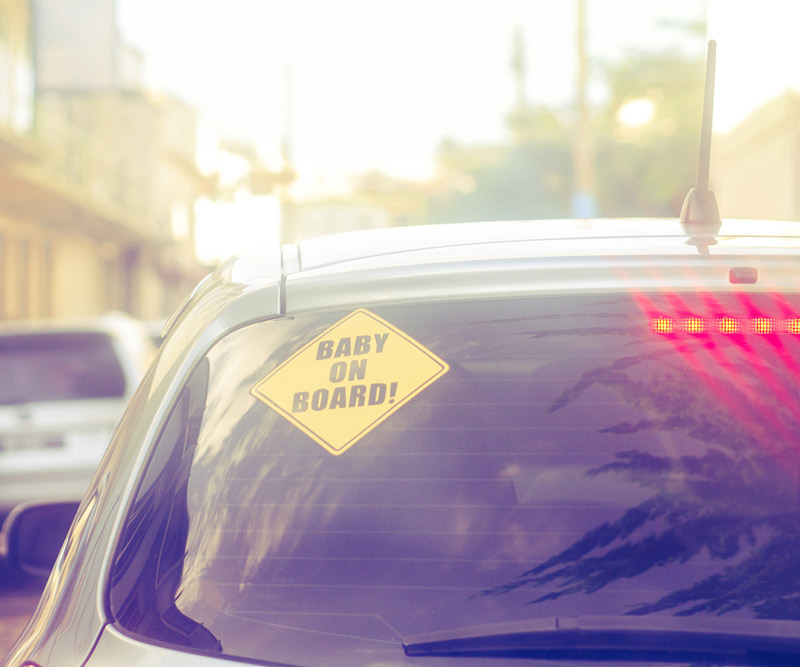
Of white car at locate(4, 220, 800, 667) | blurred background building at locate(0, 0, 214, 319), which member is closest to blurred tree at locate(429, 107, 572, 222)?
blurred background building at locate(0, 0, 214, 319)

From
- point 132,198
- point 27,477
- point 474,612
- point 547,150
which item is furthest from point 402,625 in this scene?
point 547,150

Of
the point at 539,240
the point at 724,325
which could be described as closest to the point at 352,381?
the point at 539,240

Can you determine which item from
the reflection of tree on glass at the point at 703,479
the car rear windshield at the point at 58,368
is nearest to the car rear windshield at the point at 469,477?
the reflection of tree on glass at the point at 703,479

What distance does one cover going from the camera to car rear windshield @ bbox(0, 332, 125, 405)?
7.52 m

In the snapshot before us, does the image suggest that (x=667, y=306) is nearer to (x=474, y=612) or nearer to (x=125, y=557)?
(x=474, y=612)

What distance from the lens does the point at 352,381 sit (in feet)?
5.43

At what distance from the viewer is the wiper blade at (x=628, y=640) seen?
147 cm

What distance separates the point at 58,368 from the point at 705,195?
6280 mm

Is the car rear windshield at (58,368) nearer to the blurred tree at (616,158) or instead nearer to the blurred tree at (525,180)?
the blurred tree at (616,158)

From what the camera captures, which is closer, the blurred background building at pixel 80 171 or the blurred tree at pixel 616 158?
the blurred background building at pixel 80 171

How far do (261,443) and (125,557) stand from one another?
25 cm

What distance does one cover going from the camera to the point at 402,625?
1539 mm

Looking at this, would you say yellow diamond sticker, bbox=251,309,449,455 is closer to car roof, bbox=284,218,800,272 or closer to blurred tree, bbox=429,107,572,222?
car roof, bbox=284,218,800,272

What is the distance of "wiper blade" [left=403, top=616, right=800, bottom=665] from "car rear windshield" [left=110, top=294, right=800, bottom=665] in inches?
0.7
